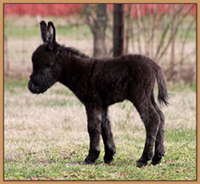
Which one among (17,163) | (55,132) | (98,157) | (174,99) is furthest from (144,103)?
(174,99)

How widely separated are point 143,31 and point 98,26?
1291 millimetres

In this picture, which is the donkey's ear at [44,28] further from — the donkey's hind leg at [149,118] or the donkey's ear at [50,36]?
the donkey's hind leg at [149,118]

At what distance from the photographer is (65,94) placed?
13.6 m

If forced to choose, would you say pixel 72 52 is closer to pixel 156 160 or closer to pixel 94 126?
pixel 94 126

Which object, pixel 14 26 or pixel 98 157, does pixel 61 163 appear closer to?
pixel 98 157

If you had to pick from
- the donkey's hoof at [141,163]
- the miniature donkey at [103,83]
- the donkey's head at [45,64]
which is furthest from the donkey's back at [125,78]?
the donkey's hoof at [141,163]

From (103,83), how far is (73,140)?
2.12m

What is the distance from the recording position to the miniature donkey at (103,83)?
7.02 meters

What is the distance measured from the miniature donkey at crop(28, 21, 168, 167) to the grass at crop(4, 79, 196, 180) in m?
0.39

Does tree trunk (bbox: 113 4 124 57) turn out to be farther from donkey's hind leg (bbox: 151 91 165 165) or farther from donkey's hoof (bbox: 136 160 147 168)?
donkey's hoof (bbox: 136 160 147 168)

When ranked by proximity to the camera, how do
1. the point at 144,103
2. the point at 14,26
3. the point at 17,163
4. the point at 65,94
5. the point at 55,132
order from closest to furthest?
1. the point at 144,103
2. the point at 17,163
3. the point at 55,132
4. the point at 65,94
5. the point at 14,26

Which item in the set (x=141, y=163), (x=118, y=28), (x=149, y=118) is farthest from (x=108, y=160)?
(x=118, y=28)

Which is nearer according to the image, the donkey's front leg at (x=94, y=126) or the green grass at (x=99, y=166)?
the green grass at (x=99, y=166)

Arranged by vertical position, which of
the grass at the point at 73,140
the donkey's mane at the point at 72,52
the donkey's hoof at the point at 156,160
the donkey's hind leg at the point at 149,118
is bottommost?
the grass at the point at 73,140
